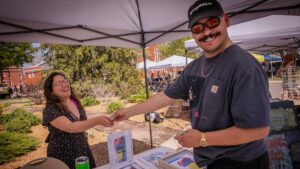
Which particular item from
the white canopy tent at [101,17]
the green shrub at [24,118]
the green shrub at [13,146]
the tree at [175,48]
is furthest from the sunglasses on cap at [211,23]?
the tree at [175,48]

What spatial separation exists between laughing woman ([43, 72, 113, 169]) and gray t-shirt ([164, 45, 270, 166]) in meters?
1.43

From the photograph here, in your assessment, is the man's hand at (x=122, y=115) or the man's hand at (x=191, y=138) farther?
the man's hand at (x=122, y=115)

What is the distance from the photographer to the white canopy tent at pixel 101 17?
288 centimetres

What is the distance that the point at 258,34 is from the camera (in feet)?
20.8

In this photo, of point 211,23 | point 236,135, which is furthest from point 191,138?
point 211,23

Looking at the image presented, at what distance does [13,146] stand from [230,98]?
23.8ft

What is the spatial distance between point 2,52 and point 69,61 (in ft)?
24.1

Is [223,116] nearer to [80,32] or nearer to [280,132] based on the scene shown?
[280,132]

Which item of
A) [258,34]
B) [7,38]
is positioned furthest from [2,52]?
[258,34]

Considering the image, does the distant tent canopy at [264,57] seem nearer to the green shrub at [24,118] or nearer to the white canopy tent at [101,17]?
the white canopy tent at [101,17]

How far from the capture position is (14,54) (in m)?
21.3

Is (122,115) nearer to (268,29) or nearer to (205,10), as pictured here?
(205,10)

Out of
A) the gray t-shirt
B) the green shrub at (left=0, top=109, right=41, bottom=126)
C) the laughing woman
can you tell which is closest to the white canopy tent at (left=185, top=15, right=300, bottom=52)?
the laughing woman

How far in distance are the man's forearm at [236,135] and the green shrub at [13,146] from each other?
677 centimetres
